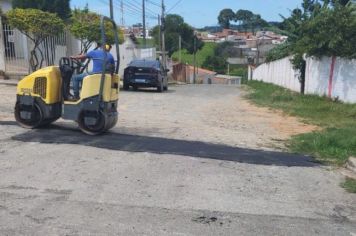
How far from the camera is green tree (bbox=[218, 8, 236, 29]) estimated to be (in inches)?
5221

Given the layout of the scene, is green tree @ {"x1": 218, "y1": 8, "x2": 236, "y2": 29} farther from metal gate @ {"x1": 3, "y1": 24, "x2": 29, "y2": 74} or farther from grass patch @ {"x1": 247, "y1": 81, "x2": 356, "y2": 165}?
grass patch @ {"x1": 247, "y1": 81, "x2": 356, "y2": 165}

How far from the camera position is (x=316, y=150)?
9.94 m

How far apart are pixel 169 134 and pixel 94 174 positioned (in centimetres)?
405

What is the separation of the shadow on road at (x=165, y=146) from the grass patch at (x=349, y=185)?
106cm

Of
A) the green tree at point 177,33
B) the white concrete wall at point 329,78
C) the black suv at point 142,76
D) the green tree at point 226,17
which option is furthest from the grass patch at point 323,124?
the green tree at point 226,17

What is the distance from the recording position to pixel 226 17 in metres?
136

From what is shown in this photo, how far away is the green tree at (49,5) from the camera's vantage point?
31.9 m

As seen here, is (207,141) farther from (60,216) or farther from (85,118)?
(60,216)

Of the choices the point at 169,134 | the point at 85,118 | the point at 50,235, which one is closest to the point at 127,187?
the point at 50,235

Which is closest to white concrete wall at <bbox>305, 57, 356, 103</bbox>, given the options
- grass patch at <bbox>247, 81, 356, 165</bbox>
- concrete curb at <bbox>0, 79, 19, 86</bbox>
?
grass patch at <bbox>247, 81, 356, 165</bbox>

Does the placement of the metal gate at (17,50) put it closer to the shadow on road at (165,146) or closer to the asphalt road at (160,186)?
the asphalt road at (160,186)

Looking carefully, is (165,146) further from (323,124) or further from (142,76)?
(142,76)

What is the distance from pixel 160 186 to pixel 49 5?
29.1 metres

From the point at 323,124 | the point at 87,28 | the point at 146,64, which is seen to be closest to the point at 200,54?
the point at 146,64
